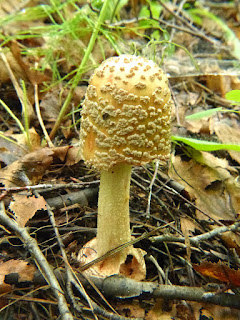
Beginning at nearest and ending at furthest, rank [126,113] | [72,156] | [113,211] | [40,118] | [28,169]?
[126,113], [113,211], [28,169], [72,156], [40,118]

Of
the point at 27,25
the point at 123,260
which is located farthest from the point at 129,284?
the point at 27,25

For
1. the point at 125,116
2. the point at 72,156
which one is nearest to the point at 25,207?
the point at 72,156

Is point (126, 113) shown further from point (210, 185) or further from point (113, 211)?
point (210, 185)

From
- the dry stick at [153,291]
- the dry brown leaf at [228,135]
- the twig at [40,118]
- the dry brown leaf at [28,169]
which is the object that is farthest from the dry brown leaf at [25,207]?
the dry brown leaf at [228,135]

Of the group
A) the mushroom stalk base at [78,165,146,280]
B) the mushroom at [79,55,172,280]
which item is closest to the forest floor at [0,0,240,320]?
the mushroom stalk base at [78,165,146,280]

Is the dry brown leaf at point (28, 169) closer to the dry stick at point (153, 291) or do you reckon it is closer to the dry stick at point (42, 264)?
the dry stick at point (42, 264)

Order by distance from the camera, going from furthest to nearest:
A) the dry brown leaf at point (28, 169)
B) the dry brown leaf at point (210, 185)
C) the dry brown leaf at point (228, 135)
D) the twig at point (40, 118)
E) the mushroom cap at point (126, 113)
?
the dry brown leaf at point (228, 135) < the twig at point (40, 118) < the dry brown leaf at point (210, 185) < the dry brown leaf at point (28, 169) < the mushroom cap at point (126, 113)

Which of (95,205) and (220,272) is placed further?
(95,205)
